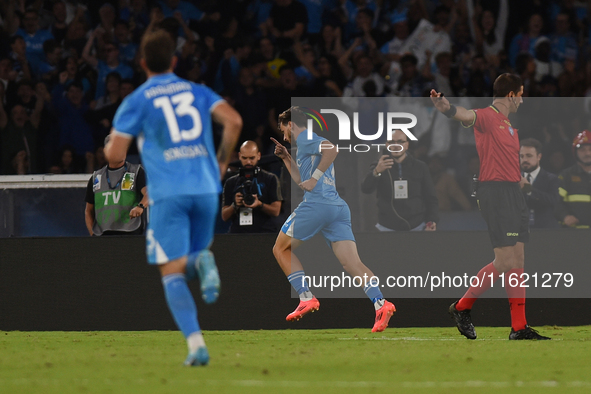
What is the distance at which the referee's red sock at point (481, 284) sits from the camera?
293 inches

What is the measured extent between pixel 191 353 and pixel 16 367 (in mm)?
1325

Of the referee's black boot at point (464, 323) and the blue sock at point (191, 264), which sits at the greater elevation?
the blue sock at point (191, 264)

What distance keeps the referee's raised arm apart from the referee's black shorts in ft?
2.17

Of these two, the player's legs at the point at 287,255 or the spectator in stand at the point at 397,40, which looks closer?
the player's legs at the point at 287,255

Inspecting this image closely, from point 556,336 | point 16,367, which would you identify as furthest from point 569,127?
point 16,367

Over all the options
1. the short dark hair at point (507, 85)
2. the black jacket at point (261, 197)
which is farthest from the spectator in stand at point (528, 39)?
the short dark hair at point (507, 85)

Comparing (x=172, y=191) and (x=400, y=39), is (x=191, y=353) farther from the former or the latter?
(x=400, y=39)

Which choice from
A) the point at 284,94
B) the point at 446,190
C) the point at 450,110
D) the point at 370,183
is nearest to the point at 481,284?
the point at 450,110

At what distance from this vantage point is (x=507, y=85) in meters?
7.53

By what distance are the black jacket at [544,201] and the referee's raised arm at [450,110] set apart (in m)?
2.34

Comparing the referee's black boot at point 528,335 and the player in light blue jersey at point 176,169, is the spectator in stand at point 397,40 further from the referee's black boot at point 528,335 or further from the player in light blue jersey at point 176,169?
the player in light blue jersey at point 176,169

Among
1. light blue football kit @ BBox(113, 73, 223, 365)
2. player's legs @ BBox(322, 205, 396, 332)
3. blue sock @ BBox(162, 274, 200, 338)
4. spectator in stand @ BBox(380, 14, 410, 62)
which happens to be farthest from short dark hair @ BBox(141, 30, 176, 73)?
spectator in stand @ BBox(380, 14, 410, 62)

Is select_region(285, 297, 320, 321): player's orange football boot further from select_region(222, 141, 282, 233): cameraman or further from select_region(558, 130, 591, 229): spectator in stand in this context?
select_region(558, 130, 591, 229): spectator in stand

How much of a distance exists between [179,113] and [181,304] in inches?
44.8
